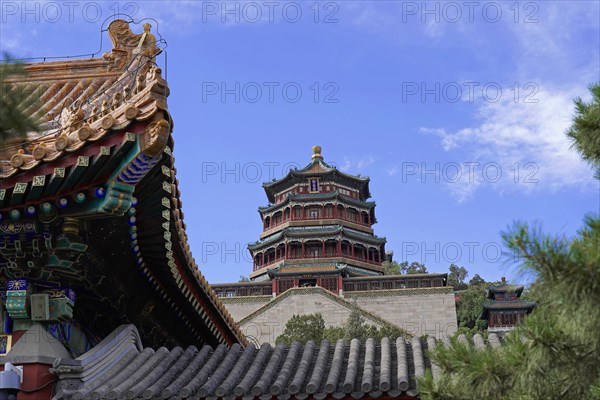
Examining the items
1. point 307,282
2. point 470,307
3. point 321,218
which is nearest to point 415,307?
point 307,282

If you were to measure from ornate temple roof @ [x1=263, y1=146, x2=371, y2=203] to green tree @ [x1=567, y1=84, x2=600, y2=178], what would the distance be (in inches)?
1939

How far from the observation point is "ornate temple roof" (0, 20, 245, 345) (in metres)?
5.57

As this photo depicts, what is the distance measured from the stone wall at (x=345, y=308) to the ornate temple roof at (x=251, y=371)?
41.8 meters

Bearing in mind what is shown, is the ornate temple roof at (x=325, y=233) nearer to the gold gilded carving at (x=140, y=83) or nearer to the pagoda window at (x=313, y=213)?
the pagoda window at (x=313, y=213)

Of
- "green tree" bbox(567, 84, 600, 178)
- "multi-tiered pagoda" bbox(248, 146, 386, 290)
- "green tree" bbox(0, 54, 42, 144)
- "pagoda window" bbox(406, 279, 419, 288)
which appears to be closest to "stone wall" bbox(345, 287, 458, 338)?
"pagoda window" bbox(406, 279, 419, 288)

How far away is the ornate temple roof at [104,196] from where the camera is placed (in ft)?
18.3

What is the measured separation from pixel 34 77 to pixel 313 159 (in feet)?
154

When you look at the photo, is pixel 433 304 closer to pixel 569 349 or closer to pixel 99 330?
pixel 99 330

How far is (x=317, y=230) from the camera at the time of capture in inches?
2034

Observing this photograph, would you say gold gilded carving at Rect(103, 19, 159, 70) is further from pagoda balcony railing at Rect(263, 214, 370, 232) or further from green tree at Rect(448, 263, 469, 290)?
green tree at Rect(448, 263, 469, 290)

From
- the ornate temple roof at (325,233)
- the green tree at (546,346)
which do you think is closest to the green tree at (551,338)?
the green tree at (546,346)

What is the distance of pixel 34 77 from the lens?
345 inches

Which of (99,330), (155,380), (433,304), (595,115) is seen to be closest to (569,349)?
(595,115)

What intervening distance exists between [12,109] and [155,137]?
2.13 meters
